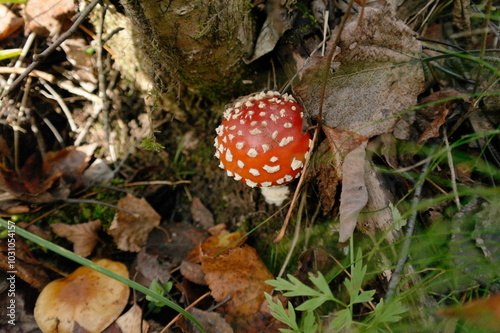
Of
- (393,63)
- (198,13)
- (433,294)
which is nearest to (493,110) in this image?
(393,63)

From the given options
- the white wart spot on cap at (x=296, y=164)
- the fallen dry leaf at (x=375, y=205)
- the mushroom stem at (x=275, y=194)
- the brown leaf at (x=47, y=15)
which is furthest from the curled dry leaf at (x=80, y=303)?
the brown leaf at (x=47, y=15)

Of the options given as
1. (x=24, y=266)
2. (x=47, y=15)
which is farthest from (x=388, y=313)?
(x=47, y=15)

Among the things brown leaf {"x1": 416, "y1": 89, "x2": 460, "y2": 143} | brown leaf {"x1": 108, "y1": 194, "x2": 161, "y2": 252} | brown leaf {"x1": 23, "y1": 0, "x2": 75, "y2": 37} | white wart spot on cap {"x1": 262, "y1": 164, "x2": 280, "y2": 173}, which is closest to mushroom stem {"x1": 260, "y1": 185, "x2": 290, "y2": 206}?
white wart spot on cap {"x1": 262, "y1": 164, "x2": 280, "y2": 173}

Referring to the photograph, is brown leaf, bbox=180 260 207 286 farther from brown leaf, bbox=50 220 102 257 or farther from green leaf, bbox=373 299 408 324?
green leaf, bbox=373 299 408 324

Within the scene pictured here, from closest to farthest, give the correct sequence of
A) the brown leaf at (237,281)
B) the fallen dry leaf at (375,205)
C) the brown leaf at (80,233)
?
the fallen dry leaf at (375,205) → the brown leaf at (237,281) → the brown leaf at (80,233)

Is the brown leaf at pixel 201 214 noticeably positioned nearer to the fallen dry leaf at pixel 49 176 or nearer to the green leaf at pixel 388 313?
the fallen dry leaf at pixel 49 176

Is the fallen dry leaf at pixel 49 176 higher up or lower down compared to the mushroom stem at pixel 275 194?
higher up
